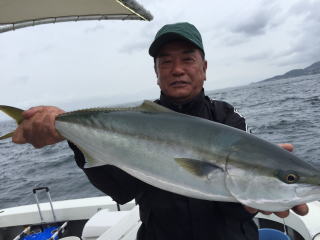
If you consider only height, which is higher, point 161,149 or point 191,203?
point 161,149

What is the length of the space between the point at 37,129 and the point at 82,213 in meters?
4.54

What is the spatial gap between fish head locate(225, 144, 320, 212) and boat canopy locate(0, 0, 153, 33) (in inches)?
133

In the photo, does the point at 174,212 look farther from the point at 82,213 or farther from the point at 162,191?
the point at 82,213

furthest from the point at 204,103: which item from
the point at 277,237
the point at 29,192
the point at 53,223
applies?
the point at 29,192

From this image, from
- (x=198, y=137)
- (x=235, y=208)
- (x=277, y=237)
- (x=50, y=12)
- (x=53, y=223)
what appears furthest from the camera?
(x=53, y=223)

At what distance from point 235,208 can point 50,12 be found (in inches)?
177

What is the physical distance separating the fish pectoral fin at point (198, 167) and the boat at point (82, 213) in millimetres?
2404

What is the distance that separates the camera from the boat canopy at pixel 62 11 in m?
4.86

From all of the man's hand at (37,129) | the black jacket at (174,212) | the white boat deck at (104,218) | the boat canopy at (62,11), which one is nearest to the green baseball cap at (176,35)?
the black jacket at (174,212)

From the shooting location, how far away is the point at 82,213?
21.2ft

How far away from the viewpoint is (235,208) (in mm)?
2541

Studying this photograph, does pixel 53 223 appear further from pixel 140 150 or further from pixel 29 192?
pixel 29 192

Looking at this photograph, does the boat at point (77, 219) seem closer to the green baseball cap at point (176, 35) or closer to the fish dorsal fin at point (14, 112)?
the fish dorsal fin at point (14, 112)

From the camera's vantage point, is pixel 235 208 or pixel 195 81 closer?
pixel 235 208
